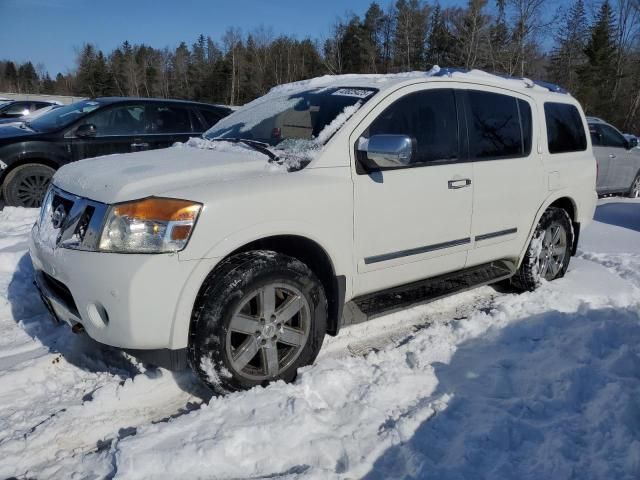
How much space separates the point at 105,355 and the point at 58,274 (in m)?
0.85

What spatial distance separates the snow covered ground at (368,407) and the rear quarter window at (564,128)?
5.02 feet

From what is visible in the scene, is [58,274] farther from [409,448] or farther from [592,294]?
[592,294]

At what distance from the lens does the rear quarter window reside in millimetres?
4688

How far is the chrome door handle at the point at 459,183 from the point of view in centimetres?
371

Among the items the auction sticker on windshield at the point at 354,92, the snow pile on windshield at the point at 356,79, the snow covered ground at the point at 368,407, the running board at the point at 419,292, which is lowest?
the snow covered ground at the point at 368,407

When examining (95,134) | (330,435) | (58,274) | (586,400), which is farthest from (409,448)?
(95,134)

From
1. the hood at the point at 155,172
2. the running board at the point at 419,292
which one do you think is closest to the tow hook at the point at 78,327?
the hood at the point at 155,172

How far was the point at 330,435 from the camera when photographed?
102 inches

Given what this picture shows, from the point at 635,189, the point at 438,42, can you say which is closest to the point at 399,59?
the point at 438,42

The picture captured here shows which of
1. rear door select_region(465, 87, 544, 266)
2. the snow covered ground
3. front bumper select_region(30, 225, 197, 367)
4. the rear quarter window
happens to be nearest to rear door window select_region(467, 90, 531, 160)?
rear door select_region(465, 87, 544, 266)

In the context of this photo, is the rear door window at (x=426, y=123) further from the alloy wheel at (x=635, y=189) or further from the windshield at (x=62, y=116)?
the alloy wheel at (x=635, y=189)

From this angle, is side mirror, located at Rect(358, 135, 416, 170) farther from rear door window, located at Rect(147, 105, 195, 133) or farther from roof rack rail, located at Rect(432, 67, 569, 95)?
rear door window, located at Rect(147, 105, 195, 133)

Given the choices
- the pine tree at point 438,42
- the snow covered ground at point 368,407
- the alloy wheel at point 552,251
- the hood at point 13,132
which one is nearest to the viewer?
the snow covered ground at point 368,407

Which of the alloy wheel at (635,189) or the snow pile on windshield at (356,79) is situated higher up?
the snow pile on windshield at (356,79)
